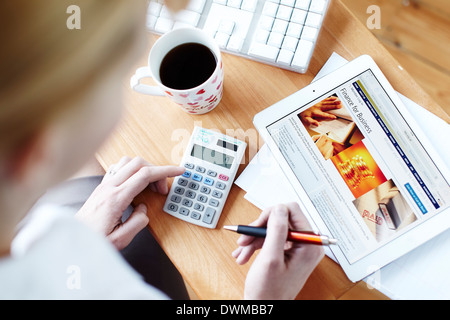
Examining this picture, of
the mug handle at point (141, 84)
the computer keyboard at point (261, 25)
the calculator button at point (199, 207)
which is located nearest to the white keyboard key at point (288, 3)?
the computer keyboard at point (261, 25)

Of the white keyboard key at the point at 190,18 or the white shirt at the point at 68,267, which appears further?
the white keyboard key at the point at 190,18

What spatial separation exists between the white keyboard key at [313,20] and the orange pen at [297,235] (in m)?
0.30

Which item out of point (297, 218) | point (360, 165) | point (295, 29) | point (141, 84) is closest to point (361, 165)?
point (360, 165)

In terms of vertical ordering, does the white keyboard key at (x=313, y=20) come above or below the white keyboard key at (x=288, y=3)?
below

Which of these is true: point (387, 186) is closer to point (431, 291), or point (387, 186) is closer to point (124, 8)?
point (431, 291)

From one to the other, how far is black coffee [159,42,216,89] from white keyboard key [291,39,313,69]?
132 millimetres

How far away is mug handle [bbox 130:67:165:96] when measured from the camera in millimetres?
476

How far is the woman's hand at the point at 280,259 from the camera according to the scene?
0.46m

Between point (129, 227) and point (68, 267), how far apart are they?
0.14 meters

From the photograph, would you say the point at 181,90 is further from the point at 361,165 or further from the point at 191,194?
the point at 361,165

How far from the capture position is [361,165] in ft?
1.65

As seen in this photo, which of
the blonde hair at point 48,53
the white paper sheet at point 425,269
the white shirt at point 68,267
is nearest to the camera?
the blonde hair at point 48,53

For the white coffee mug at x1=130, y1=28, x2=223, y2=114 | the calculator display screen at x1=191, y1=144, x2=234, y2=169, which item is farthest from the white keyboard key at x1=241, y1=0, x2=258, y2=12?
the calculator display screen at x1=191, y1=144, x2=234, y2=169

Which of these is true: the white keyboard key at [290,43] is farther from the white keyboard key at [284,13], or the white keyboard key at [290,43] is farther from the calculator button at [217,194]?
the calculator button at [217,194]
